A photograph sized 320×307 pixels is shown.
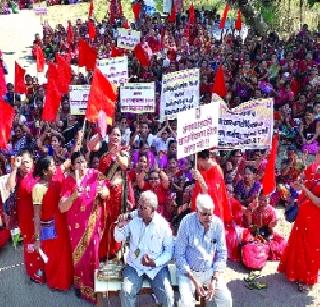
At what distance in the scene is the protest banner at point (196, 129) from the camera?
19.7ft

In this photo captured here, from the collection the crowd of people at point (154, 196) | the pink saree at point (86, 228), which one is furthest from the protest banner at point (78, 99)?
the pink saree at point (86, 228)

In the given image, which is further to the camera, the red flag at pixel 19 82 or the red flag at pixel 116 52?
the red flag at pixel 116 52

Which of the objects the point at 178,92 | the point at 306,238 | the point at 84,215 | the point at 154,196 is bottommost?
the point at 306,238

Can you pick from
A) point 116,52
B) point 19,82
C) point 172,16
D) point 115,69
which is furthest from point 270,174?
point 172,16

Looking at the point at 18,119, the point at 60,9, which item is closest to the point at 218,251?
the point at 18,119

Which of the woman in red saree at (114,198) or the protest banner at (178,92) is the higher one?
the protest banner at (178,92)

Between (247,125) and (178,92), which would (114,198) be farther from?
(178,92)

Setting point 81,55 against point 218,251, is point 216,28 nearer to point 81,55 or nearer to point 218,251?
point 81,55

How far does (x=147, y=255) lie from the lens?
541 cm

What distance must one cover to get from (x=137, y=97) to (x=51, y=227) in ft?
12.0

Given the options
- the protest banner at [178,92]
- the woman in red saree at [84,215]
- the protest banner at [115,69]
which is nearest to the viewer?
the woman in red saree at [84,215]

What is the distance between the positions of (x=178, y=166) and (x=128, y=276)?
2995 mm

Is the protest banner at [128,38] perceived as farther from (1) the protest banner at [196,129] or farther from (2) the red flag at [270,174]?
(1) the protest banner at [196,129]

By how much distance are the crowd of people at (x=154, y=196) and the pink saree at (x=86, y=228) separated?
1 centimetres
